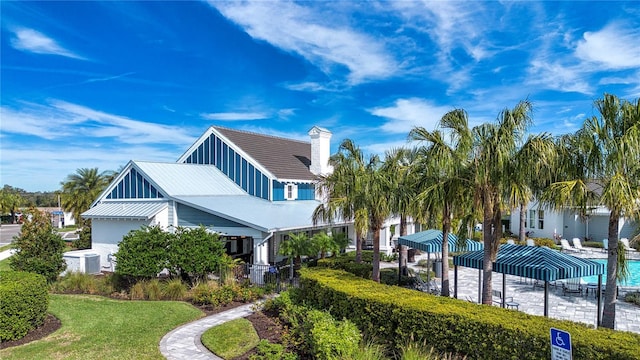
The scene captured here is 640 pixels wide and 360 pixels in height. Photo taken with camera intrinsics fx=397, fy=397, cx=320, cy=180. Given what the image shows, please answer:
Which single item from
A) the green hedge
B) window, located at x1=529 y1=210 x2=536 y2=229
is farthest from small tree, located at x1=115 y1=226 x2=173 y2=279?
window, located at x1=529 y1=210 x2=536 y2=229

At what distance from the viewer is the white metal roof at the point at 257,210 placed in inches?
741

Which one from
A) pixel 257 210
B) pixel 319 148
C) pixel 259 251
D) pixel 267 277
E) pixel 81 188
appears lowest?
pixel 267 277

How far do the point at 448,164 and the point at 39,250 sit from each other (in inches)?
667

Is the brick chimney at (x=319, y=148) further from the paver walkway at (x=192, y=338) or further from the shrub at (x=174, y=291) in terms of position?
the paver walkway at (x=192, y=338)

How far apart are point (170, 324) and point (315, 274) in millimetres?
4534

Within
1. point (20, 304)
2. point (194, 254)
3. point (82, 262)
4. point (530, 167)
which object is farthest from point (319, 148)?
point (20, 304)

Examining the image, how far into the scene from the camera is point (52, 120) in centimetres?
2370

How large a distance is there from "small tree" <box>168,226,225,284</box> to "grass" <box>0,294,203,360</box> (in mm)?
2122

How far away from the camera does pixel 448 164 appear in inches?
418

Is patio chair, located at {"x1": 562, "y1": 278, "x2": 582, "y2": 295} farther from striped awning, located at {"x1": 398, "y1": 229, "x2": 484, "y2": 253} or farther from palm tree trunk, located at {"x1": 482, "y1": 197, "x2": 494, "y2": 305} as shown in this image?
palm tree trunk, located at {"x1": 482, "y1": 197, "x2": 494, "y2": 305}

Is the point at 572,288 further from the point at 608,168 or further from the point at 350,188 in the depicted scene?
the point at 350,188

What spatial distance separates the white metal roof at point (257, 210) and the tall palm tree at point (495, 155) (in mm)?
10263

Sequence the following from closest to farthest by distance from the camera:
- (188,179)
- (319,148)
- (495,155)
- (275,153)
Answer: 1. (495,155)
2. (188,179)
3. (275,153)
4. (319,148)

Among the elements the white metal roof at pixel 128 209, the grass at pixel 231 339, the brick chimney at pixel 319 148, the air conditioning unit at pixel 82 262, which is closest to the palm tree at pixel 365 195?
the grass at pixel 231 339
